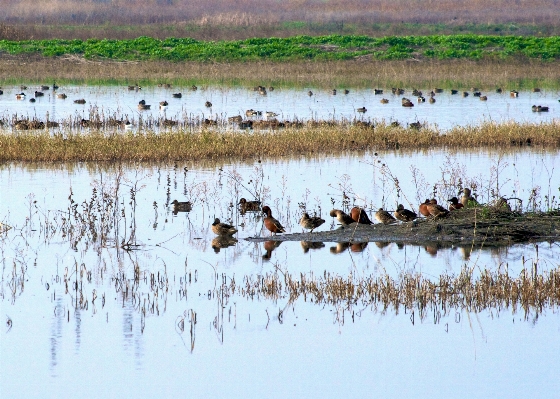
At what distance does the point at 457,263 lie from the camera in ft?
35.4

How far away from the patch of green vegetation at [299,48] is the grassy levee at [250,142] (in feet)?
95.0

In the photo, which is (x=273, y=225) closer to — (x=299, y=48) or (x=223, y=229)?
(x=223, y=229)

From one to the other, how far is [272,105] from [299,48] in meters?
23.6

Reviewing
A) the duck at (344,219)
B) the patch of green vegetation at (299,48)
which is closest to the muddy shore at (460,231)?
the duck at (344,219)

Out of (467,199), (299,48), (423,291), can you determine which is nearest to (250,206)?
(467,199)

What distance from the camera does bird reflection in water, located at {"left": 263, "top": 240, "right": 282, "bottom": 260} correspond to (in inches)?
444

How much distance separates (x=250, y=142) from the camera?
20.4 m

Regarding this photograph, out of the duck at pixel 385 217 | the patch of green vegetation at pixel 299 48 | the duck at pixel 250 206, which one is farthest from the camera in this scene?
the patch of green vegetation at pixel 299 48

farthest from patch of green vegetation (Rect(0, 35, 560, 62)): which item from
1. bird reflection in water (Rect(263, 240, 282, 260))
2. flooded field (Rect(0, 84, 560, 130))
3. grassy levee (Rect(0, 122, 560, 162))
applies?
bird reflection in water (Rect(263, 240, 282, 260))

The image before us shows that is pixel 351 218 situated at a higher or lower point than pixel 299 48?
lower

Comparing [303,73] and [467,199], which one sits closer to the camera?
[467,199]

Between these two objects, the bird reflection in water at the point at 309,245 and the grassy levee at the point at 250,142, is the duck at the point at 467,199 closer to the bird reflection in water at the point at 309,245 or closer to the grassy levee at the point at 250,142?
the bird reflection in water at the point at 309,245

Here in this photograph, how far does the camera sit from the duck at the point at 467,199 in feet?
42.2

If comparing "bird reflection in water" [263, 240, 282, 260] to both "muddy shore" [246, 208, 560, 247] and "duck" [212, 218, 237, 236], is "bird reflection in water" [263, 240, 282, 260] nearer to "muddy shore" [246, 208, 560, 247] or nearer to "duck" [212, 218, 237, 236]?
"muddy shore" [246, 208, 560, 247]
